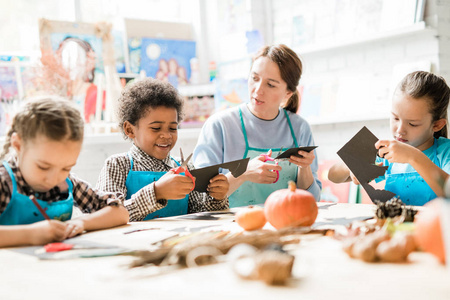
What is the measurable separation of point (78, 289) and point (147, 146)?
113cm

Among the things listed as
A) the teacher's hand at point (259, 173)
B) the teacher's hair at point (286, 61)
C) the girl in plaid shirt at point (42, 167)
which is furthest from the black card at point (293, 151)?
the girl in plaid shirt at point (42, 167)

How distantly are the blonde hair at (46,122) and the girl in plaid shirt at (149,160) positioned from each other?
0.41m

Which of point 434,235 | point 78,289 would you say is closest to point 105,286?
point 78,289

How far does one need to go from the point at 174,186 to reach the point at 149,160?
37 centimetres

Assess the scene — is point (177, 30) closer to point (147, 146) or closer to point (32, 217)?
point (147, 146)

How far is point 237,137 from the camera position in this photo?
6.82ft

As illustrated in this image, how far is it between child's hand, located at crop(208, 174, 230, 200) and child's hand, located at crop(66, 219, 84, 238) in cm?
52

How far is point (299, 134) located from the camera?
7.18ft

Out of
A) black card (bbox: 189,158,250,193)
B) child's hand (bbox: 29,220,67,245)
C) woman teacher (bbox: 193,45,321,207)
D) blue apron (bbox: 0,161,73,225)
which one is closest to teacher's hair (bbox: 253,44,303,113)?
woman teacher (bbox: 193,45,321,207)

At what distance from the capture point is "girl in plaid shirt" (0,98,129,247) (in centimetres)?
117

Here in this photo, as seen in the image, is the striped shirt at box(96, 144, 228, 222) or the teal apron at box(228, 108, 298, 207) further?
the teal apron at box(228, 108, 298, 207)

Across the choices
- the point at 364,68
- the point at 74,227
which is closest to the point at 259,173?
the point at 74,227

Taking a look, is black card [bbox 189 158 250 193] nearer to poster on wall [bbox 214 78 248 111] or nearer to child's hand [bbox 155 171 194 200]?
child's hand [bbox 155 171 194 200]

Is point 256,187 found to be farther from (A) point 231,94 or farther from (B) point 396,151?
(A) point 231,94
